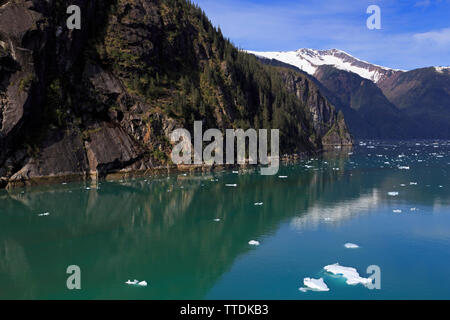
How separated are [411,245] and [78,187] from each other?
2040 inches

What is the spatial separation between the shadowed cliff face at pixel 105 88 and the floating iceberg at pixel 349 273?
2140 inches

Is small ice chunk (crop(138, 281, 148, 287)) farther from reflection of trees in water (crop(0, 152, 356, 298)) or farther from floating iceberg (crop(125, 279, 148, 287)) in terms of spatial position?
reflection of trees in water (crop(0, 152, 356, 298))

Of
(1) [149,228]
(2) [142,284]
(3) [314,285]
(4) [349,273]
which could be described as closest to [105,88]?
(1) [149,228]

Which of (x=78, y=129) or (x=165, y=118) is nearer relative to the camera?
(x=78, y=129)

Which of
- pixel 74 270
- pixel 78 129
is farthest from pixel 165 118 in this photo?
pixel 74 270

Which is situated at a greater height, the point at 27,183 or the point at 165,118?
the point at 165,118

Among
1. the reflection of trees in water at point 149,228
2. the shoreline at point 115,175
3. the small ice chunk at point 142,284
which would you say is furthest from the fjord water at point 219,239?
the shoreline at point 115,175

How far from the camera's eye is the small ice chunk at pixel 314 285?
82.5 ft

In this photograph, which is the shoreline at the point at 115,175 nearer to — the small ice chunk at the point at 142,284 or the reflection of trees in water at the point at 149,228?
the reflection of trees in water at the point at 149,228

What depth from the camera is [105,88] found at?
275 feet

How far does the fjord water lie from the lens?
2602 centimetres

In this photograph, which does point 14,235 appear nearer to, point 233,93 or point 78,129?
point 78,129

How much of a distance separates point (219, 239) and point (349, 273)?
1420 centimetres

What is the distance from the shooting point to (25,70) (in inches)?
2640
